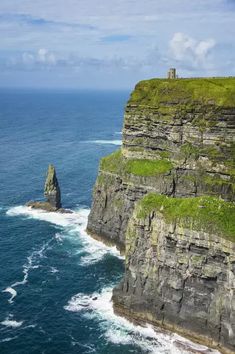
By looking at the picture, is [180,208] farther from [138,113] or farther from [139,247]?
[138,113]

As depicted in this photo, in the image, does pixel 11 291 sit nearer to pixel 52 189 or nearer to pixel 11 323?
pixel 11 323

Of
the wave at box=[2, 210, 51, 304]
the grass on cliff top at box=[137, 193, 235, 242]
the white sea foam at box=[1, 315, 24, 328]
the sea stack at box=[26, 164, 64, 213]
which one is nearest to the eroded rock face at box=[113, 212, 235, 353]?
the grass on cliff top at box=[137, 193, 235, 242]

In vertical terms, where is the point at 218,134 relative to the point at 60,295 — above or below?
above

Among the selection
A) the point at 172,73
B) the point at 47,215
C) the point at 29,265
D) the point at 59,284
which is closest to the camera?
the point at 59,284

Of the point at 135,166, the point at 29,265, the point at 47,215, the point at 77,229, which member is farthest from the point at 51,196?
the point at 29,265

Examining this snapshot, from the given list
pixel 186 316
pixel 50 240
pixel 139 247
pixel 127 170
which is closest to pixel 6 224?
pixel 50 240

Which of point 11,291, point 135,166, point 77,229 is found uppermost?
point 135,166

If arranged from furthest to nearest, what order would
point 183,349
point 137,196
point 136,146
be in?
point 136,146
point 137,196
point 183,349

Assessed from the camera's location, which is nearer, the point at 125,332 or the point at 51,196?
the point at 125,332
